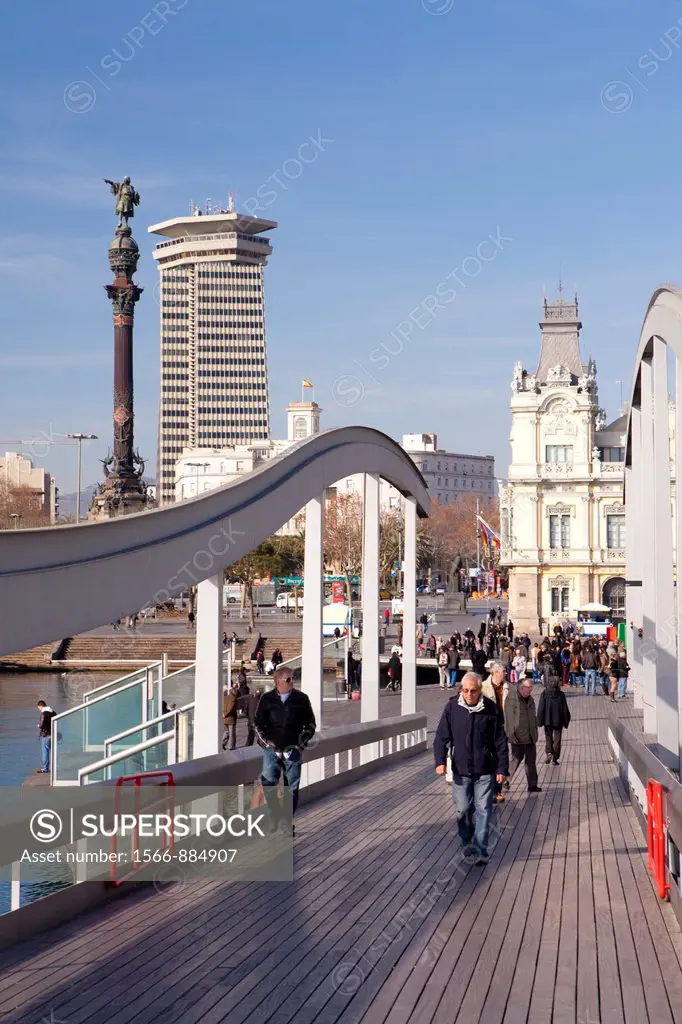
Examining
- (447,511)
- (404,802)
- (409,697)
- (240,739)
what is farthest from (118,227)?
(447,511)

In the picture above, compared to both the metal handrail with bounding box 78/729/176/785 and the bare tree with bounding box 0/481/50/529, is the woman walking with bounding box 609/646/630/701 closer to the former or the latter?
the metal handrail with bounding box 78/729/176/785

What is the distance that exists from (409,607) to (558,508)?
52.3 metres

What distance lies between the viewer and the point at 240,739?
29.7 meters

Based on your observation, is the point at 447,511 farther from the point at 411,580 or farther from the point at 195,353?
the point at 411,580

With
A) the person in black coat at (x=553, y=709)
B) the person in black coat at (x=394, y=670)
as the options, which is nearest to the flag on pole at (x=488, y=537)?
the person in black coat at (x=394, y=670)

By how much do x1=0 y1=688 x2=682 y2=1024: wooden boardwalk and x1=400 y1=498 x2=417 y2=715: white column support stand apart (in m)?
9.87

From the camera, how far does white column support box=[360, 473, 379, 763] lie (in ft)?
57.5

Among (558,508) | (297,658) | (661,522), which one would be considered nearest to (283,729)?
(661,522)

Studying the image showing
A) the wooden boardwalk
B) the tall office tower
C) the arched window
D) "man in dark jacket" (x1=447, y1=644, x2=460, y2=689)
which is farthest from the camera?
the tall office tower

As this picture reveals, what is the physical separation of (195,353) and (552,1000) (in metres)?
180

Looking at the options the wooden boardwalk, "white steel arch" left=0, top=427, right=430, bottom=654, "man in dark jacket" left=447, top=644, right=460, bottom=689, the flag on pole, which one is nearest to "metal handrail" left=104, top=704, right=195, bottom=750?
the wooden boardwalk

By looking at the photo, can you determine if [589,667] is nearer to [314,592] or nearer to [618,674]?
[618,674]

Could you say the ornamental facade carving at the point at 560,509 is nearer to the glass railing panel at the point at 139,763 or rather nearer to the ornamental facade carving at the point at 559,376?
the ornamental facade carving at the point at 559,376

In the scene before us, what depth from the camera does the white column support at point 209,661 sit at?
10.9 m
